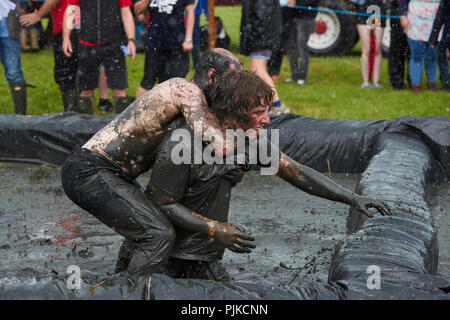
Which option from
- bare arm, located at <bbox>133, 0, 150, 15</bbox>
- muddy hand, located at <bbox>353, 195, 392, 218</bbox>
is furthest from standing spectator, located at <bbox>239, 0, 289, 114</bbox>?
muddy hand, located at <bbox>353, 195, 392, 218</bbox>

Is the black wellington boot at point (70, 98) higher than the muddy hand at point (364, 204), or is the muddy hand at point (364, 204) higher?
the muddy hand at point (364, 204)

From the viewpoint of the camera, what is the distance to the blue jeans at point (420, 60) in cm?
1088

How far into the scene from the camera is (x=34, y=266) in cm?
518

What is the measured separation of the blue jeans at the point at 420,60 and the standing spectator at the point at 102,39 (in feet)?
14.2

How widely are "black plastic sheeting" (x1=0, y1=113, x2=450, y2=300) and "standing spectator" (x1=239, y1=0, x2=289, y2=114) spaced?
54.7 inches

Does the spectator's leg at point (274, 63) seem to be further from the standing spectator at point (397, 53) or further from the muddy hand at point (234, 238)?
the muddy hand at point (234, 238)

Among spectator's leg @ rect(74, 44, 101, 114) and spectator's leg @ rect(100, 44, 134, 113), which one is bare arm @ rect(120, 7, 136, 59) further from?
spectator's leg @ rect(74, 44, 101, 114)

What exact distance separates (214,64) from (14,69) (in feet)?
16.9

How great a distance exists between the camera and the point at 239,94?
396cm

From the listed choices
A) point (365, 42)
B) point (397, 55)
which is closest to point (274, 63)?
point (365, 42)

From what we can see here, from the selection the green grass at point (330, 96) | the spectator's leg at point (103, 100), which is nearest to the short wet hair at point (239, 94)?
the spectator's leg at point (103, 100)

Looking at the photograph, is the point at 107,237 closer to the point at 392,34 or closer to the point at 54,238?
the point at 54,238
